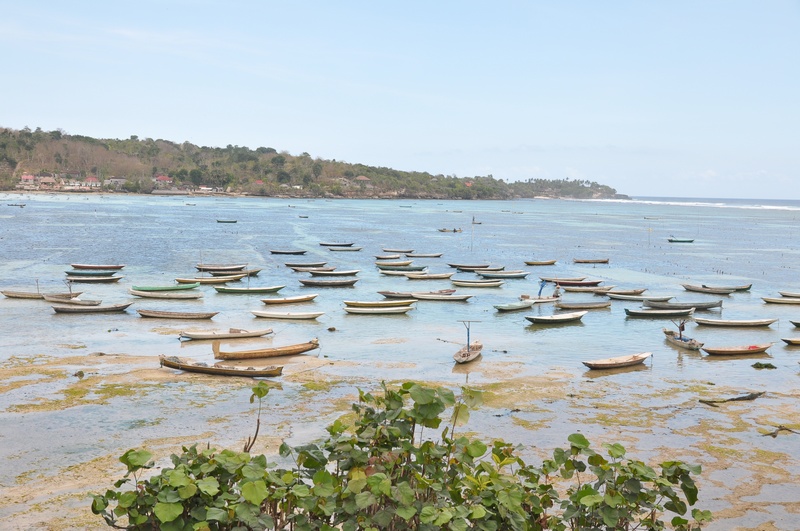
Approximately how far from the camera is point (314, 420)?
A: 17.0 meters

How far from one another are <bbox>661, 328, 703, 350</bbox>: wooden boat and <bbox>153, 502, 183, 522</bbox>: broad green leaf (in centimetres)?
2337

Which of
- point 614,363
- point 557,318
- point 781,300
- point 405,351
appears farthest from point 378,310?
point 781,300

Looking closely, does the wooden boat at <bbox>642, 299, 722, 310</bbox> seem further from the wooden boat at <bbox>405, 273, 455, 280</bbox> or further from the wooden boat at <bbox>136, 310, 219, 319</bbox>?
the wooden boat at <bbox>136, 310, 219, 319</bbox>

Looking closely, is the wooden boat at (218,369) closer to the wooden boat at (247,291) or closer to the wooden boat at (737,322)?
the wooden boat at (247,291)

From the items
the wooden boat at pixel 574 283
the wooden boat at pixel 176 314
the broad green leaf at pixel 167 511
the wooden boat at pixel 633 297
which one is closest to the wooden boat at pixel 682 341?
the wooden boat at pixel 633 297

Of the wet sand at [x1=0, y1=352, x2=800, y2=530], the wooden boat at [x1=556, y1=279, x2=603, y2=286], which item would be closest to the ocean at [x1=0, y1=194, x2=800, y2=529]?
the wet sand at [x1=0, y1=352, x2=800, y2=530]

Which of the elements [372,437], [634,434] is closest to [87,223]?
[634,434]

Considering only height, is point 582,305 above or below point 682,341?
below

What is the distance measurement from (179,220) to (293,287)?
199 ft

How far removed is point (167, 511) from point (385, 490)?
6.39ft

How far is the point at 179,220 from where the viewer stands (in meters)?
96.8

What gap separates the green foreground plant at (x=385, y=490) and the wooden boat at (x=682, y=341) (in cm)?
2037

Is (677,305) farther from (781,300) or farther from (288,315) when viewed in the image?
(288,315)

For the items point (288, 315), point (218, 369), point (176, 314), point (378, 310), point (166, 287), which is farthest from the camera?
point (166, 287)
